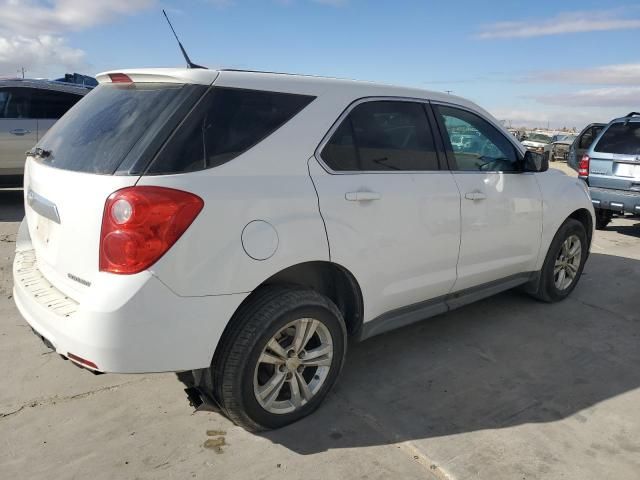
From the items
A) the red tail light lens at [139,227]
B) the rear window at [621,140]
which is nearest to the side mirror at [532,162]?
the red tail light lens at [139,227]

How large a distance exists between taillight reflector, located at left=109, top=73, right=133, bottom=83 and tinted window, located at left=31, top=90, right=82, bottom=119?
6712 mm

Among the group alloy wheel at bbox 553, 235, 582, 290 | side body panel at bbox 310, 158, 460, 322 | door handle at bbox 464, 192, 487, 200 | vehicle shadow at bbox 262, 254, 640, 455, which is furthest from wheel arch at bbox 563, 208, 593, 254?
side body panel at bbox 310, 158, 460, 322

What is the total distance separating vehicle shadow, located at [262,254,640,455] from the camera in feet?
9.54

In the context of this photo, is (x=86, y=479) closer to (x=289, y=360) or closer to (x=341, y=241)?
(x=289, y=360)

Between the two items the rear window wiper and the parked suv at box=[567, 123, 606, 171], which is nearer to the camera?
the rear window wiper

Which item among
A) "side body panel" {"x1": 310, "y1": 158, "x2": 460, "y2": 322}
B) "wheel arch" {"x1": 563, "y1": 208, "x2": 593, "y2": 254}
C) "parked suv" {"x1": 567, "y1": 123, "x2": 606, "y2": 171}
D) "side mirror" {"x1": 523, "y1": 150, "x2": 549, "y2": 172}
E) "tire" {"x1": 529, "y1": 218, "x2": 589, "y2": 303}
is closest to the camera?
"side body panel" {"x1": 310, "y1": 158, "x2": 460, "y2": 322}

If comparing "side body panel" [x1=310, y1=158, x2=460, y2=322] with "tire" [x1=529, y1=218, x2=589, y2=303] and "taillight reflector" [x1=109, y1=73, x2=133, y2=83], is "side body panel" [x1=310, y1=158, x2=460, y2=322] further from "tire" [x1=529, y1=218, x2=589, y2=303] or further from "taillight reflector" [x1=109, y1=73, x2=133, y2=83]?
"tire" [x1=529, y1=218, x2=589, y2=303]

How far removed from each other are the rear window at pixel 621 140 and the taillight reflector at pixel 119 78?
7096 millimetres

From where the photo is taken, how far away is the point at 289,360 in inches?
110

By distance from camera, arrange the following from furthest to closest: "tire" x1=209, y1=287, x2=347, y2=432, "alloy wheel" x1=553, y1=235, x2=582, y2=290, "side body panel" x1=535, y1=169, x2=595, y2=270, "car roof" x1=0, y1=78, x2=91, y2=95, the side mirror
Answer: "car roof" x1=0, y1=78, x2=91, y2=95 → "alloy wheel" x1=553, y1=235, x2=582, y2=290 → "side body panel" x1=535, y1=169, x2=595, y2=270 → the side mirror → "tire" x1=209, y1=287, x2=347, y2=432

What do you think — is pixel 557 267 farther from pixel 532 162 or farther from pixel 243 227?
pixel 243 227

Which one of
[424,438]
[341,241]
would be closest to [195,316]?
[341,241]

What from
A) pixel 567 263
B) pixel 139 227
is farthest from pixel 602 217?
pixel 139 227

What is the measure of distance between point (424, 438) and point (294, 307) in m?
0.98
